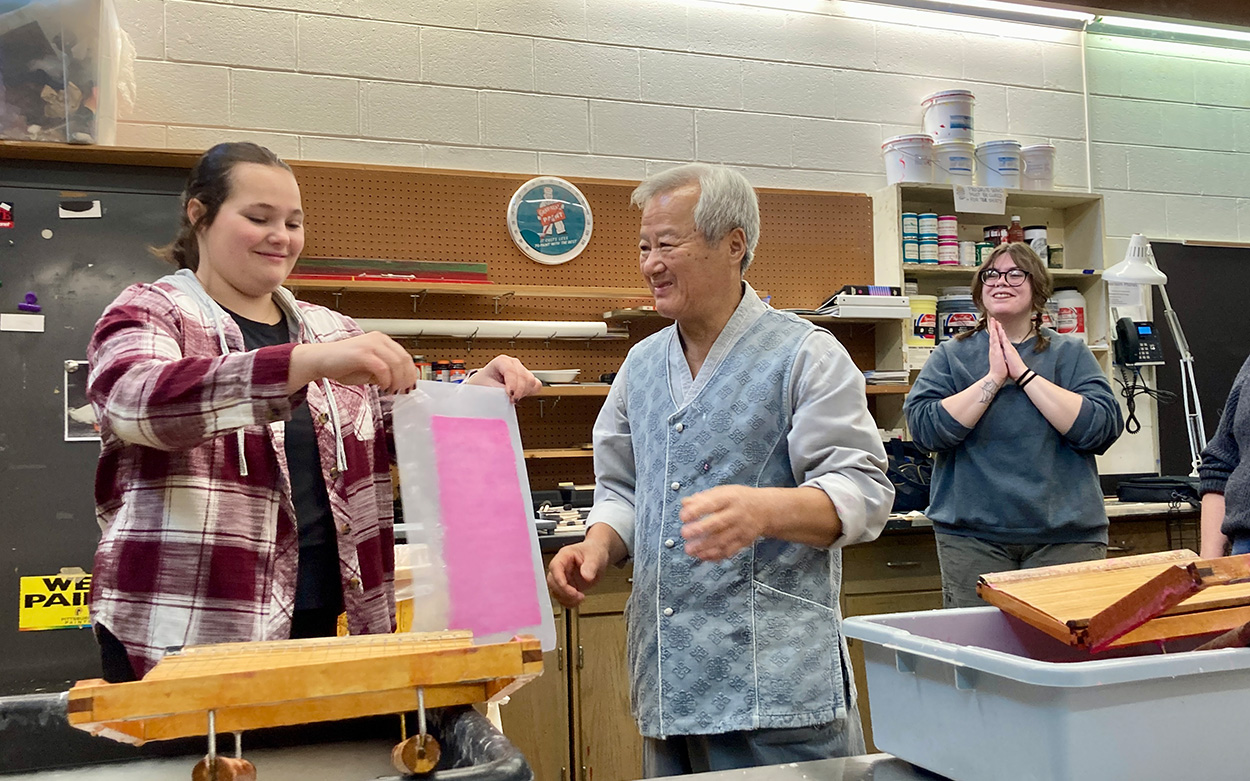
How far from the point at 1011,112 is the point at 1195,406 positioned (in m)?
1.61

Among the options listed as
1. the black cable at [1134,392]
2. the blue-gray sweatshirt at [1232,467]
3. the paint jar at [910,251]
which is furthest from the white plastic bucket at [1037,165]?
the blue-gray sweatshirt at [1232,467]

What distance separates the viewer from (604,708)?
2.92 metres

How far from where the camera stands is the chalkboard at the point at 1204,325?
4.53 meters

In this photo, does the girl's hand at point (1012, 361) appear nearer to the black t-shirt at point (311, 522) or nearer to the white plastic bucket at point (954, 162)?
the white plastic bucket at point (954, 162)

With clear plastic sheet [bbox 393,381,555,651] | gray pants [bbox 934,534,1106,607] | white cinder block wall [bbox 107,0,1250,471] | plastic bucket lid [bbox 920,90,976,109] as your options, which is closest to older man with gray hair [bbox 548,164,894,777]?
clear plastic sheet [bbox 393,381,555,651]

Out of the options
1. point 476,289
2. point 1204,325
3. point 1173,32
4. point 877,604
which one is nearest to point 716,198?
point 476,289

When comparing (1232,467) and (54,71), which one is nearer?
(1232,467)

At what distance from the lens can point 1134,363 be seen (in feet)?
14.1

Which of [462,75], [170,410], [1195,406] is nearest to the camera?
[170,410]

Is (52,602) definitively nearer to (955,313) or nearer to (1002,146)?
(955,313)

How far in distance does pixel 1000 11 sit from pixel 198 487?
4.35m

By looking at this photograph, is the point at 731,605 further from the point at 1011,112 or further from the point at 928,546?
the point at 1011,112

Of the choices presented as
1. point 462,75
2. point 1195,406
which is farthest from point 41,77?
point 1195,406

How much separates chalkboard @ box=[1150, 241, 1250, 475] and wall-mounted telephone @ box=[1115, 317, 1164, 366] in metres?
0.25
